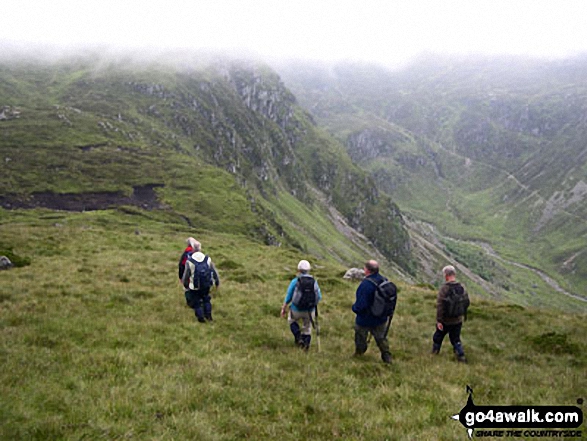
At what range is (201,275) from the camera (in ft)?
50.1

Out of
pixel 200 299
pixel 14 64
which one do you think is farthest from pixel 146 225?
pixel 14 64

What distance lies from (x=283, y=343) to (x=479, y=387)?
6.21m

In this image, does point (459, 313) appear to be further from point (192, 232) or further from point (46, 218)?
point (46, 218)

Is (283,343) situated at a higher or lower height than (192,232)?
higher

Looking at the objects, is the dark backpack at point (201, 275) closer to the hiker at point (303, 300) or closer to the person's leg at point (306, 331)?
the hiker at point (303, 300)

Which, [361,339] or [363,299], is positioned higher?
[363,299]

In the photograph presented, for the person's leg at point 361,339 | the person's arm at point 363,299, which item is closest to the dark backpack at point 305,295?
the person's arm at point 363,299

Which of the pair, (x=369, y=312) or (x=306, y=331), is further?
(x=306, y=331)

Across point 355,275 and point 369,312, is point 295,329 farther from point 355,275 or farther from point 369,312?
point 355,275

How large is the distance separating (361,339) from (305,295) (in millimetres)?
2337

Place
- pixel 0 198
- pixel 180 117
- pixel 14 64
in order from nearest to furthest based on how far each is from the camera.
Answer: pixel 0 198 → pixel 180 117 → pixel 14 64

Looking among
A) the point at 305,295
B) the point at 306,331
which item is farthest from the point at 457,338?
the point at 305,295

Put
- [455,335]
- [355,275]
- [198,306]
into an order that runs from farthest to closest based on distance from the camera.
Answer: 1. [355,275]
2. [198,306]
3. [455,335]

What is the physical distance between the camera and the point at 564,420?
9133mm
